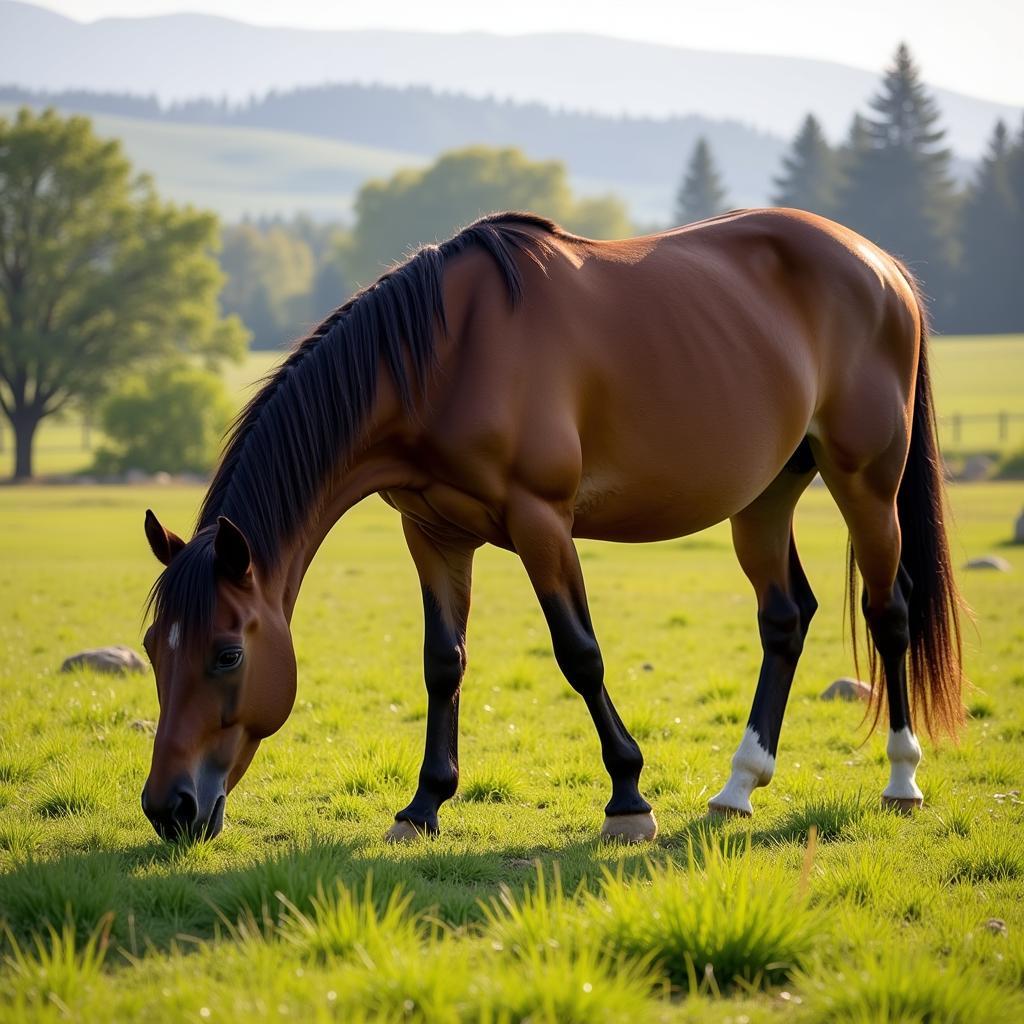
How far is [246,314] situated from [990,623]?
327ft

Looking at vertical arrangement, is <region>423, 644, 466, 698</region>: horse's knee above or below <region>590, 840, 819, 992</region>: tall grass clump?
above

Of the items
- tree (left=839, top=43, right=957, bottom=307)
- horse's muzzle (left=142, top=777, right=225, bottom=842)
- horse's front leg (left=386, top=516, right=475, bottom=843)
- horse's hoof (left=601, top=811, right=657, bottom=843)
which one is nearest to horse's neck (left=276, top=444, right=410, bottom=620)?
horse's front leg (left=386, top=516, right=475, bottom=843)

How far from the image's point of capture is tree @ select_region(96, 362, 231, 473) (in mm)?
42719

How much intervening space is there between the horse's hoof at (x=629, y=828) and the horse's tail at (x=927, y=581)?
173 cm

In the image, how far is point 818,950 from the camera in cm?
344

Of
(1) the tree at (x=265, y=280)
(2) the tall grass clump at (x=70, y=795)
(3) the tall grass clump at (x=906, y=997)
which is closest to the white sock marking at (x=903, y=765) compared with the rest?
(3) the tall grass clump at (x=906, y=997)

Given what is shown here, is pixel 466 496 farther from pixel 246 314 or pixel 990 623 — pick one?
pixel 246 314

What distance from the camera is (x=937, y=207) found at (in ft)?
258

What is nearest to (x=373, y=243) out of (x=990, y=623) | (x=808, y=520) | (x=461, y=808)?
(x=808, y=520)

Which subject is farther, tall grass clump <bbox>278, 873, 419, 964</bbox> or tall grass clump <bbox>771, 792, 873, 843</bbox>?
tall grass clump <bbox>771, 792, 873, 843</bbox>

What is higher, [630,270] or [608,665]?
[630,270]

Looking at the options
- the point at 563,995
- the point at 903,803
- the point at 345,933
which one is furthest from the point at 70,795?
the point at 903,803

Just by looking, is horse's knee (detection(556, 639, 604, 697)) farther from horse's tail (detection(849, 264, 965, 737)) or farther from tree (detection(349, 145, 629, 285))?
tree (detection(349, 145, 629, 285))

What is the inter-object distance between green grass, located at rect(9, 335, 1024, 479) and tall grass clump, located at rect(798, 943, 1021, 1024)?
34.5 m
